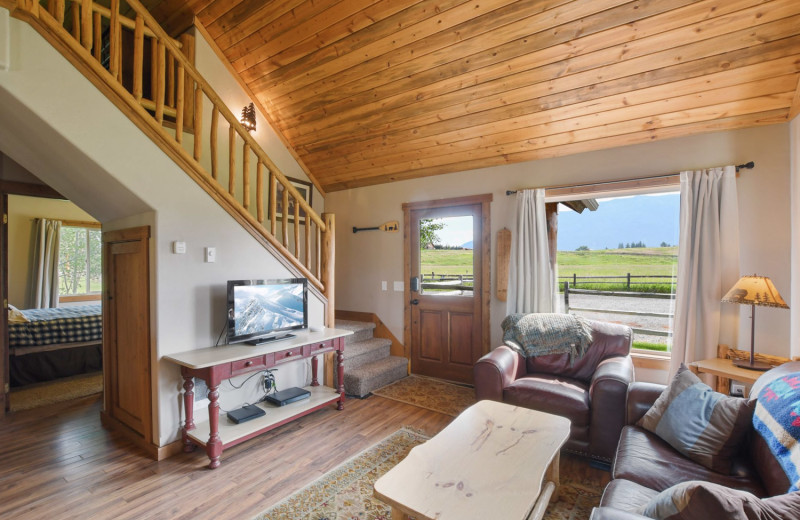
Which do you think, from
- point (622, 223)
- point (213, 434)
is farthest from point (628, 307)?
point (213, 434)

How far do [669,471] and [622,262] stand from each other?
8.85 ft

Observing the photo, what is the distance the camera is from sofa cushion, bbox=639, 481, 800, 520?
98cm

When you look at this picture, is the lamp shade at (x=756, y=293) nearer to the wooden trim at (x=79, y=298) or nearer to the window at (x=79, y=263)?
the window at (x=79, y=263)

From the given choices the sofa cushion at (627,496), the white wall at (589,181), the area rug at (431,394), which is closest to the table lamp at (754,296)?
the white wall at (589,181)

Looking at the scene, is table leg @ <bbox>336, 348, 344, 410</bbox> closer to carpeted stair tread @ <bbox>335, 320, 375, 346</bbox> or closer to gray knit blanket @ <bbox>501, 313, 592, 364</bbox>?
carpeted stair tread @ <bbox>335, 320, 375, 346</bbox>

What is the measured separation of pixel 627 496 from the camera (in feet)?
5.12

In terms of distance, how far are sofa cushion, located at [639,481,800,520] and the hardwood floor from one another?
204 cm

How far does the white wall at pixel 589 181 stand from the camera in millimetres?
2852

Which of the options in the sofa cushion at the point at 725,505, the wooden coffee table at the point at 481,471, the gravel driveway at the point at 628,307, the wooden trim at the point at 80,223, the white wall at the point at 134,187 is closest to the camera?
the sofa cushion at the point at 725,505

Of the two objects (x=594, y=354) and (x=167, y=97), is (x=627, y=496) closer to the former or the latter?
(x=594, y=354)

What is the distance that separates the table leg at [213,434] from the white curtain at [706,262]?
11.9 feet

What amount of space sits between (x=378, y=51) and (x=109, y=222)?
2767 mm

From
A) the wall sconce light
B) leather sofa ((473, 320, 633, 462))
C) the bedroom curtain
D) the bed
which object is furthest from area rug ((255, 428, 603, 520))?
the bedroom curtain

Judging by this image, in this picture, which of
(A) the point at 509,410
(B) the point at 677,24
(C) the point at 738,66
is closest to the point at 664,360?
(A) the point at 509,410
